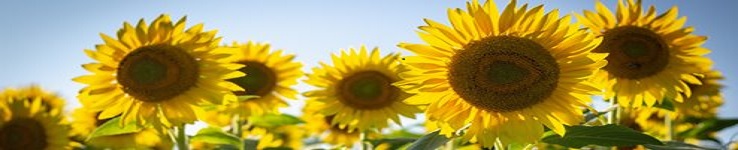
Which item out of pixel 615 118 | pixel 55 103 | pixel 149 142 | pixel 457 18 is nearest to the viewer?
pixel 457 18

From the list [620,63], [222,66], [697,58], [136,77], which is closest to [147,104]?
[136,77]

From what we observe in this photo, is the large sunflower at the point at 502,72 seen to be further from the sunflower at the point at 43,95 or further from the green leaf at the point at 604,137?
the sunflower at the point at 43,95

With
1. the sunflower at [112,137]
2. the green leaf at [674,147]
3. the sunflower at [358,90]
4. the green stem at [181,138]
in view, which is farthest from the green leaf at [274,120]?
the green leaf at [674,147]

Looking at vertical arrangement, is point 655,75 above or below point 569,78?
above

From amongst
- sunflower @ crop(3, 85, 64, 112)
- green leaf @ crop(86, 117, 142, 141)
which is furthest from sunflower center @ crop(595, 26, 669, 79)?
sunflower @ crop(3, 85, 64, 112)

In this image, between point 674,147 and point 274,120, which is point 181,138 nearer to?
point 274,120

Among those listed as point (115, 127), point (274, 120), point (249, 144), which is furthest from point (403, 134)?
point (115, 127)

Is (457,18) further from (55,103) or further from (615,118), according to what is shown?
(55,103)
